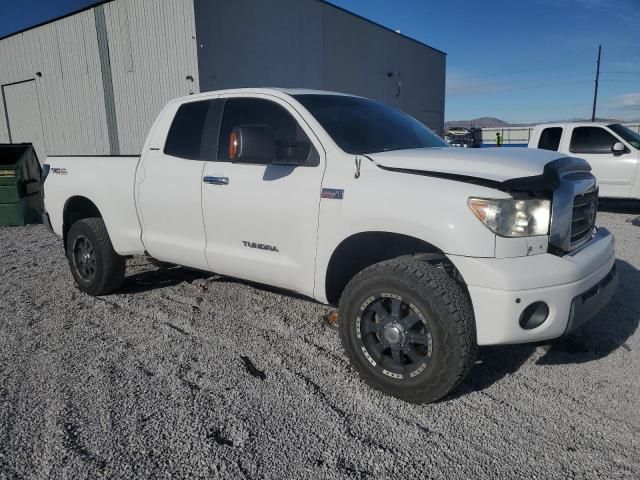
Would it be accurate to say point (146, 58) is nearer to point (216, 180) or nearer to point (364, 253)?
point (216, 180)

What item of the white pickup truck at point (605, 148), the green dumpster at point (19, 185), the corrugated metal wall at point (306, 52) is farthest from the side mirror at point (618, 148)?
the corrugated metal wall at point (306, 52)

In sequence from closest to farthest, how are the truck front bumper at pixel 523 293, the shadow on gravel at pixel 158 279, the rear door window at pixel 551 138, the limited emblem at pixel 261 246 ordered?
the truck front bumper at pixel 523 293 < the limited emblem at pixel 261 246 < the shadow on gravel at pixel 158 279 < the rear door window at pixel 551 138

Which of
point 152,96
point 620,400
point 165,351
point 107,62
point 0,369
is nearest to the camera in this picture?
point 620,400

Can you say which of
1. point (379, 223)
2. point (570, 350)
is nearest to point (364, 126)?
point (379, 223)

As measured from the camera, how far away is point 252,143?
333 centimetres

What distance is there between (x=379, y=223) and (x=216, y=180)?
1.50 meters

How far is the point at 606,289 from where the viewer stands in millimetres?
3172

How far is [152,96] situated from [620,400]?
17101mm

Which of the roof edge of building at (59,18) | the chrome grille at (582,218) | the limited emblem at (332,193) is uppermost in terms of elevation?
the roof edge of building at (59,18)

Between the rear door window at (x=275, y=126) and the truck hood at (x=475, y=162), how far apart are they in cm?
52

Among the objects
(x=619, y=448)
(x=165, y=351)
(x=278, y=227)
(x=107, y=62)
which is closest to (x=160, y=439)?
(x=165, y=351)

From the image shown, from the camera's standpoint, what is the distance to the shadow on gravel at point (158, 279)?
5523mm

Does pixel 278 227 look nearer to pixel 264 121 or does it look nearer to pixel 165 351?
pixel 264 121

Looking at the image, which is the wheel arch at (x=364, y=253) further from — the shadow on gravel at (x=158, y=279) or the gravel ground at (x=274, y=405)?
the shadow on gravel at (x=158, y=279)
